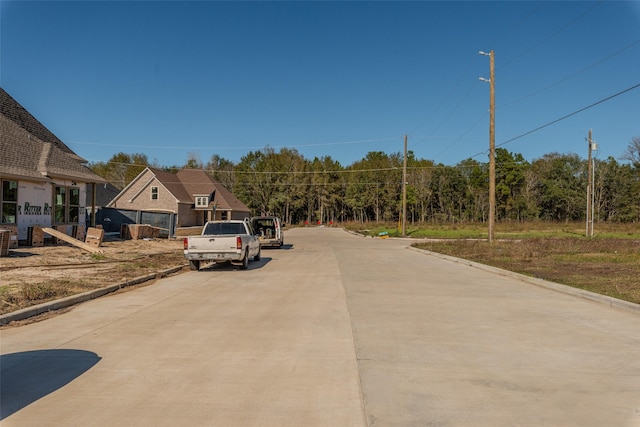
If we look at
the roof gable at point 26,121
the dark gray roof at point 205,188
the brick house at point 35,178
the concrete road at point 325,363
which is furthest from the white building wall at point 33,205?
the dark gray roof at point 205,188

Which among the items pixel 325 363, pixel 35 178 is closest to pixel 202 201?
pixel 35 178

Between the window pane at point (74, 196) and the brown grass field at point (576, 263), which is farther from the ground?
the window pane at point (74, 196)

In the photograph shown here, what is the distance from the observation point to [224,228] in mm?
18844

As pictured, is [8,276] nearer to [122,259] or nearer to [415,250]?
[122,259]

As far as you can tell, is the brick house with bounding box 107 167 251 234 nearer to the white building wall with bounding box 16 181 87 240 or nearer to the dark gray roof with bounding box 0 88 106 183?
the dark gray roof with bounding box 0 88 106 183

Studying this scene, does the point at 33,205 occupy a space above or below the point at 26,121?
below

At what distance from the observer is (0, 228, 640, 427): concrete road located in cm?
453

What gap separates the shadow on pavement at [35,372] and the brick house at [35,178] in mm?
16561

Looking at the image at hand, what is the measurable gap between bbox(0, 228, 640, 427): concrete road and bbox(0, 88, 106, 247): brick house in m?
13.2

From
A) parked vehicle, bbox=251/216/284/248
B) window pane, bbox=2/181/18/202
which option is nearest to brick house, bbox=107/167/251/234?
parked vehicle, bbox=251/216/284/248

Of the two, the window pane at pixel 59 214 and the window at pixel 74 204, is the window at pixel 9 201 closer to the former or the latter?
the window pane at pixel 59 214

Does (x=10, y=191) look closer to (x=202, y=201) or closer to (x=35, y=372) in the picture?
(x=35, y=372)

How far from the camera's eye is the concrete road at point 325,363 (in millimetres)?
4527

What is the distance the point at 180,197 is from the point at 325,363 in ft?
157
